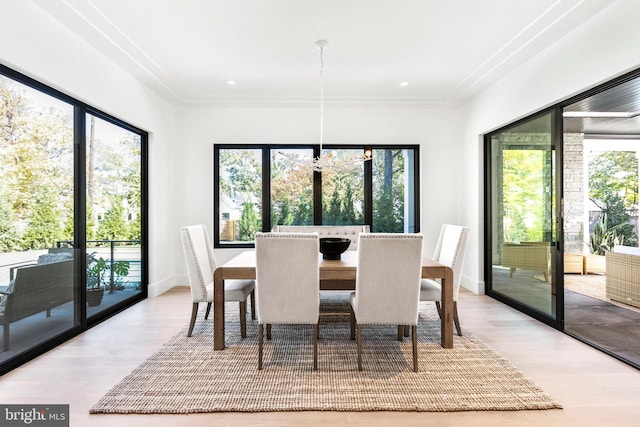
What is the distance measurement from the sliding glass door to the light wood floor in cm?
40

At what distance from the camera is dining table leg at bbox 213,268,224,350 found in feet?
8.29

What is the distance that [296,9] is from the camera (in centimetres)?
250

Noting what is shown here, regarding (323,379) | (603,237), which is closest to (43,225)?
(323,379)

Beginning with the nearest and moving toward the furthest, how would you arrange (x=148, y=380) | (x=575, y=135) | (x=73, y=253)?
1. (x=148, y=380)
2. (x=73, y=253)
3. (x=575, y=135)

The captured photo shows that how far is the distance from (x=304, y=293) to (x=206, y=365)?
0.90 meters

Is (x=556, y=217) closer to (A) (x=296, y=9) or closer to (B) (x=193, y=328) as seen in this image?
(A) (x=296, y=9)

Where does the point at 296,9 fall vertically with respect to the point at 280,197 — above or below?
above

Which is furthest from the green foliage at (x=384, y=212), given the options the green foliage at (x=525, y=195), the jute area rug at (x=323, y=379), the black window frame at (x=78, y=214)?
the black window frame at (x=78, y=214)

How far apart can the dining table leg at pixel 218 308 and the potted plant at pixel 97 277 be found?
1.59 m

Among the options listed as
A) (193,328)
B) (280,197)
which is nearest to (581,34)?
(280,197)

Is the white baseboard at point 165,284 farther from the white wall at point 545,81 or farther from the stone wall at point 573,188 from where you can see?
the stone wall at point 573,188

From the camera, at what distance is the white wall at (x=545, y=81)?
2.31 meters

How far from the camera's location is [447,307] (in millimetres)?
2541

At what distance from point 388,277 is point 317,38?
2241 millimetres
